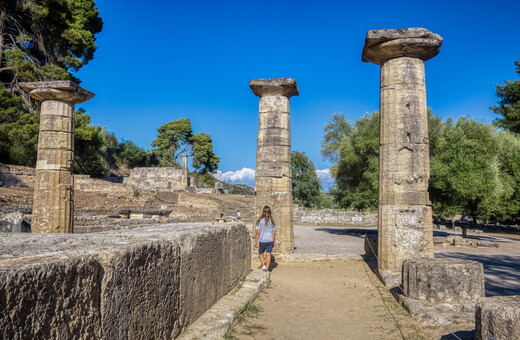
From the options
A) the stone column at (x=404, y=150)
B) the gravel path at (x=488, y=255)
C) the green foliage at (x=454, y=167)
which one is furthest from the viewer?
the green foliage at (x=454, y=167)

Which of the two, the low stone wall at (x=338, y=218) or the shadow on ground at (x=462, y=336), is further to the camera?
the low stone wall at (x=338, y=218)

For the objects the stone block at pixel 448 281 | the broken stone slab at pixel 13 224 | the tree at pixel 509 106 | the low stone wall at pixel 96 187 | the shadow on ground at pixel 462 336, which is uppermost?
the tree at pixel 509 106

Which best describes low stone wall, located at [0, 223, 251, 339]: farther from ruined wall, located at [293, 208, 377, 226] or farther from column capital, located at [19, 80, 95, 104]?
ruined wall, located at [293, 208, 377, 226]

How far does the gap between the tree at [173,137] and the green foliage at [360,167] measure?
42.7 metres

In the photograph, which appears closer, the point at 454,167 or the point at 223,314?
the point at 223,314

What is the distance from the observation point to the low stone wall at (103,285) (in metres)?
1.91

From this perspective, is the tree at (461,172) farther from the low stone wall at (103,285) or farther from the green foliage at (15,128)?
the green foliage at (15,128)

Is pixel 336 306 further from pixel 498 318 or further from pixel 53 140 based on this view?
pixel 53 140

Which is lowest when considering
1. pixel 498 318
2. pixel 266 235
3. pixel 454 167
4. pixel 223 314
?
pixel 223 314

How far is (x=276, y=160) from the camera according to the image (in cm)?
1130

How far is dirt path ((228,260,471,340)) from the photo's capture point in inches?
197

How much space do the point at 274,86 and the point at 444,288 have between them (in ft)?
23.8

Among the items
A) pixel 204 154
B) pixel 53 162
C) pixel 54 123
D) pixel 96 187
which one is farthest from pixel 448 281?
pixel 204 154

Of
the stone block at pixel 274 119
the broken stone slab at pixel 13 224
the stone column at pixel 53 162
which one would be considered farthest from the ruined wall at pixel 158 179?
the broken stone slab at pixel 13 224
